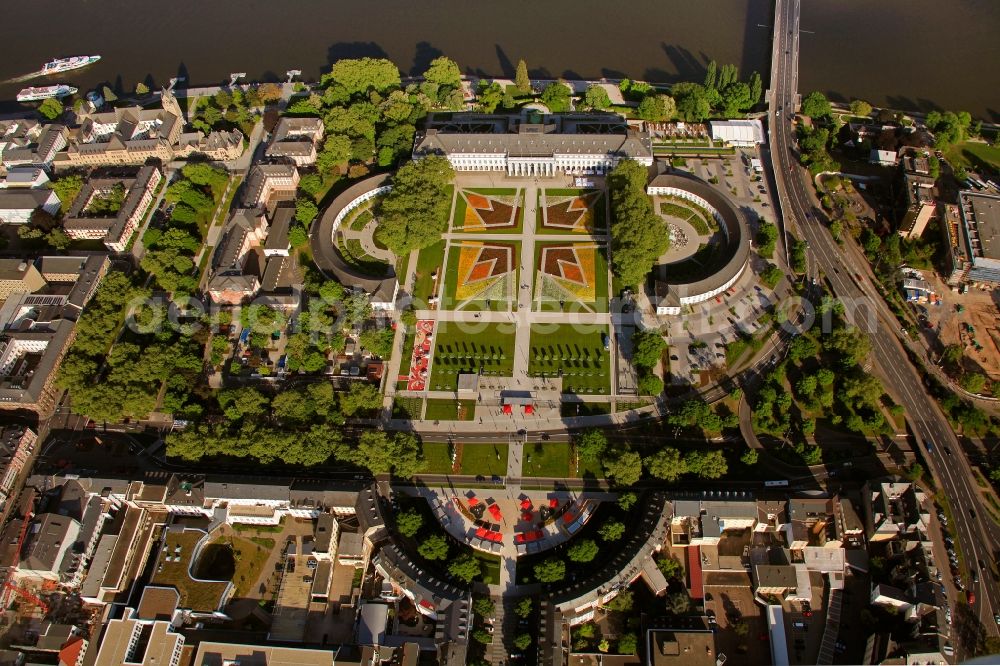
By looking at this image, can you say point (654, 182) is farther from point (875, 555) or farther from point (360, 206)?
point (875, 555)

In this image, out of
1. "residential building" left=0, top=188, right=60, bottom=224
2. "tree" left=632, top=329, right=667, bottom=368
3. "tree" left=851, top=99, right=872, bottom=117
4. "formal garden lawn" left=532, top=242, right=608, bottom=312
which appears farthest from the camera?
"tree" left=851, top=99, right=872, bottom=117

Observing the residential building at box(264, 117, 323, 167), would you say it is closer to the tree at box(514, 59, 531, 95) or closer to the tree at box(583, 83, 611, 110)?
the tree at box(514, 59, 531, 95)

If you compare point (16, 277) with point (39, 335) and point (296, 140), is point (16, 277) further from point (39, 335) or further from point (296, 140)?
point (296, 140)

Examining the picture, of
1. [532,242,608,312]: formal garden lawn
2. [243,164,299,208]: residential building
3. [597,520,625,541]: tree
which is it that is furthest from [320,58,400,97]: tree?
[597,520,625,541]: tree

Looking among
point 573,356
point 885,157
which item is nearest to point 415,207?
point 573,356

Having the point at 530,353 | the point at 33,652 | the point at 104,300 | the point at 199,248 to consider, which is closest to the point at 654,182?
the point at 530,353

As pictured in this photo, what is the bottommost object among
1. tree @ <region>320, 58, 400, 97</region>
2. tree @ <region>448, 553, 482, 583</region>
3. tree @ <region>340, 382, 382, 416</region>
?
tree @ <region>448, 553, 482, 583</region>

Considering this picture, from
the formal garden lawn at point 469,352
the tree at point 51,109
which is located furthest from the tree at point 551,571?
the tree at point 51,109

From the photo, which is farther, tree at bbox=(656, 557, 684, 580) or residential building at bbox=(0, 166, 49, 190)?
residential building at bbox=(0, 166, 49, 190)
